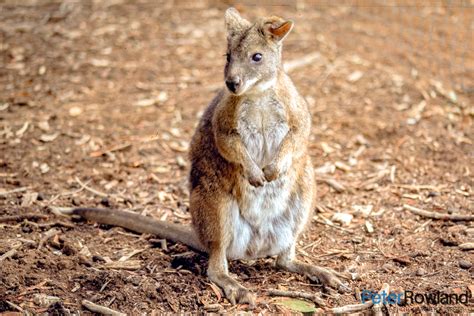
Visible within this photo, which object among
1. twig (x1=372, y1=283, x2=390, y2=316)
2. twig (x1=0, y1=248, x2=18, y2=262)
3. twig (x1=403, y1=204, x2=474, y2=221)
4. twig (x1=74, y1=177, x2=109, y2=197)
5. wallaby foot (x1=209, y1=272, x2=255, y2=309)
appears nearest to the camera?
twig (x1=372, y1=283, x2=390, y2=316)

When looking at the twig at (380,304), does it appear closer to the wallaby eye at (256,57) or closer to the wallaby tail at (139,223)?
the wallaby tail at (139,223)

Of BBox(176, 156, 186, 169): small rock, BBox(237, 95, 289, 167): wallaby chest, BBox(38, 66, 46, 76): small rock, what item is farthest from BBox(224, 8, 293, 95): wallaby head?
BBox(38, 66, 46, 76): small rock

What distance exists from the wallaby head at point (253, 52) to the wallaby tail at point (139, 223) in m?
1.19

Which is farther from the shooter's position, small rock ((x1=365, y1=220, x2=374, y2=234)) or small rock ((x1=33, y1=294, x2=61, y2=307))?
small rock ((x1=365, y1=220, x2=374, y2=234))

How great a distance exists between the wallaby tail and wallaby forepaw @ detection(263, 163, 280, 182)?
735 millimetres

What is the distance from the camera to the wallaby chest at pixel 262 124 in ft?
13.9

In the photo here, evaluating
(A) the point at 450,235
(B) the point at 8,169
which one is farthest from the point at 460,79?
(B) the point at 8,169

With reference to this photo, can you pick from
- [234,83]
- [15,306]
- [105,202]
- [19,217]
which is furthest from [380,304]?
[19,217]

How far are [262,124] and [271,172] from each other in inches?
12.1

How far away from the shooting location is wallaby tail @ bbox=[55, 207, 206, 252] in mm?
4703

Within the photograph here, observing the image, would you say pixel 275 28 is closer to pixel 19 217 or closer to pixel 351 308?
pixel 351 308

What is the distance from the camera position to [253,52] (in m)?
4.07

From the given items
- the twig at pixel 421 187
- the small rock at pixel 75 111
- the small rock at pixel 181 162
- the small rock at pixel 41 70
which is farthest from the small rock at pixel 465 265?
the small rock at pixel 41 70

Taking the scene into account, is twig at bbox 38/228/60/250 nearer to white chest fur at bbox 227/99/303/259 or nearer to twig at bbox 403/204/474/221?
white chest fur at bbox 227/99/303/259
